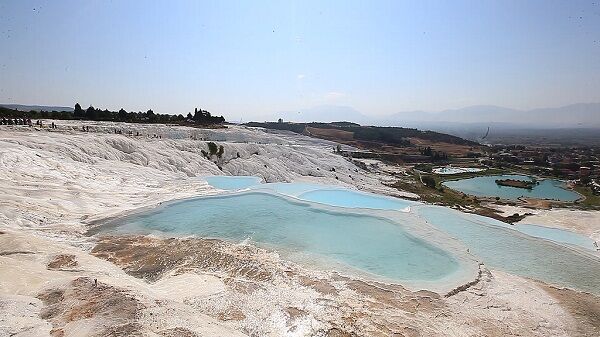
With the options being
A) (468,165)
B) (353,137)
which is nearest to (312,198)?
(468,165)

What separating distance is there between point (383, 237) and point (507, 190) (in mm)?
43507

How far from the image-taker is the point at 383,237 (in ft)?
48.0

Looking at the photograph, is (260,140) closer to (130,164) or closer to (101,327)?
(130,164)

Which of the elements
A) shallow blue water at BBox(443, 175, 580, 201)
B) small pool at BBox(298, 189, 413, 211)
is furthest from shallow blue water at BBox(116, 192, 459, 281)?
shallow blue water at BBox(443, 175, 580, 201)

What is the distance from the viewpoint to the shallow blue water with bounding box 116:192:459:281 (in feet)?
39.7

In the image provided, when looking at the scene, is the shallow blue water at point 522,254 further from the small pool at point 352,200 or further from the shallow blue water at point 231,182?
the shallow blue water at point 231,182

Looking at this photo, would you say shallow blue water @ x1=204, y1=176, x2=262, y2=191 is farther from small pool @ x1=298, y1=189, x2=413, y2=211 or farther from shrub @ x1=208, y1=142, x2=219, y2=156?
Answer: shrub @ x1=208, y1=142, x2=219, y2=156

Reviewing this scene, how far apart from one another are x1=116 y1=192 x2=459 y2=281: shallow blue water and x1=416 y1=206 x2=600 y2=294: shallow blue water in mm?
2251

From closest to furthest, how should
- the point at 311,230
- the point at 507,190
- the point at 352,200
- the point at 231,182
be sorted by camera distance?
the point at 311,230
the point at 352,200
the point at 231,182
the point at 507,190

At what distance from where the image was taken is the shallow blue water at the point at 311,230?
1209cm

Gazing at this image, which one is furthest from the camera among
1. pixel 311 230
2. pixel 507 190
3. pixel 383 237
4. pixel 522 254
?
pixel 507 190

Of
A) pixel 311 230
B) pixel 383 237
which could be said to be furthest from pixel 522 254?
pixel 311 230

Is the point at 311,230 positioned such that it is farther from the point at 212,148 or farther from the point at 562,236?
the point at 212,148

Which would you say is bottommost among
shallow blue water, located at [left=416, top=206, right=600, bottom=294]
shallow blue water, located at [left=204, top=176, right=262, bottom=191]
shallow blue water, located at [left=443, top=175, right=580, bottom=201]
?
shallow blue water, located at [left=443, top=175, right=580, bottom=201]
